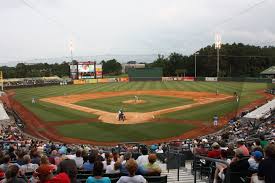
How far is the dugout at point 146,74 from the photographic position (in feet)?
321

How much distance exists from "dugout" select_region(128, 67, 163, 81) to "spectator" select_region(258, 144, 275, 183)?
299ft

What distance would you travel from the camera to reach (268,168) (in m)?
6.64

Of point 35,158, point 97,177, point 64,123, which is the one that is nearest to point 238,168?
point 97,177

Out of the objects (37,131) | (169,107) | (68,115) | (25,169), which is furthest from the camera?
(169,107)

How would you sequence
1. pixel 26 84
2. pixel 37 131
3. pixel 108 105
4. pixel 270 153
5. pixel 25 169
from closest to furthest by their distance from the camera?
1. pixel 270 153
2. pixel 25 169
3. pixel 37 131
4. pixel 108 105
5. pixel 26 84

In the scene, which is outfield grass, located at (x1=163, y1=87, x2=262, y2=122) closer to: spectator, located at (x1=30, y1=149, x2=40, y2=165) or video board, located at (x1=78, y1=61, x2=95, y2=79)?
spectator, located at (x1=30, y1=149, x2=40, y2=165)

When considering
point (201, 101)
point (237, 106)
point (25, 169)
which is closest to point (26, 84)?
point (201, 101)

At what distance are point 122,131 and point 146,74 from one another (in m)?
67.9

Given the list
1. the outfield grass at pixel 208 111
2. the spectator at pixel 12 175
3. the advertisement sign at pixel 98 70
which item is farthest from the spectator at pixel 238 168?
the advertisement sign at pixel 98 70

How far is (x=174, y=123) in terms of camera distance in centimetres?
3384

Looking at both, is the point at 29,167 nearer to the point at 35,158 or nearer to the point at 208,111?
the point at 35,158

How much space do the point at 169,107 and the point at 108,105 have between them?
326 inches

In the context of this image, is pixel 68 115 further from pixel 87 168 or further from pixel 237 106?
pixel 87 168

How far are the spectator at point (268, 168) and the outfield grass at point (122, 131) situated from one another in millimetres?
21270
